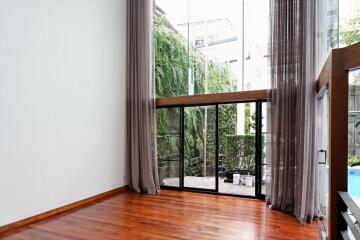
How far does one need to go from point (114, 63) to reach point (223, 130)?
266 cm

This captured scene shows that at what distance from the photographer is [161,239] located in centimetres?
312

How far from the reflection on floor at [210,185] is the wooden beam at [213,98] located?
5.28ft

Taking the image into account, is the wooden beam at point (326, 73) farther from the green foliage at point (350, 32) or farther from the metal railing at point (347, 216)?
the metal railing at point (347, 216)

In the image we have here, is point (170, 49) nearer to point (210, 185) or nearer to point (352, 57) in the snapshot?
point (210, 185)

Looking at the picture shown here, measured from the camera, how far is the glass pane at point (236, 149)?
16.9ft

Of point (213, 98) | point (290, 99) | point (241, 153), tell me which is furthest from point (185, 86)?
point (290, 99)

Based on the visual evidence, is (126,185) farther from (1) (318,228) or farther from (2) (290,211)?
(1) (318,228)

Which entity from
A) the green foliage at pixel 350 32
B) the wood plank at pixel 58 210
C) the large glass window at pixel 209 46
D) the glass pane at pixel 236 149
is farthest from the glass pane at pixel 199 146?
the green foliage at pixel 350 32

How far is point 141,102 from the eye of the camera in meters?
5.52

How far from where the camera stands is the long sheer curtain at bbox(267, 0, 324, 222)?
3877mm

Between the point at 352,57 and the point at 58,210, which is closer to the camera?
the point at 352,57

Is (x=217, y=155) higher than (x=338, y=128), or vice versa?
(x=338, y=128)

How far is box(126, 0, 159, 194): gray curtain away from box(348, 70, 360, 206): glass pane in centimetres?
368

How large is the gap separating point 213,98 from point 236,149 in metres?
1.18
